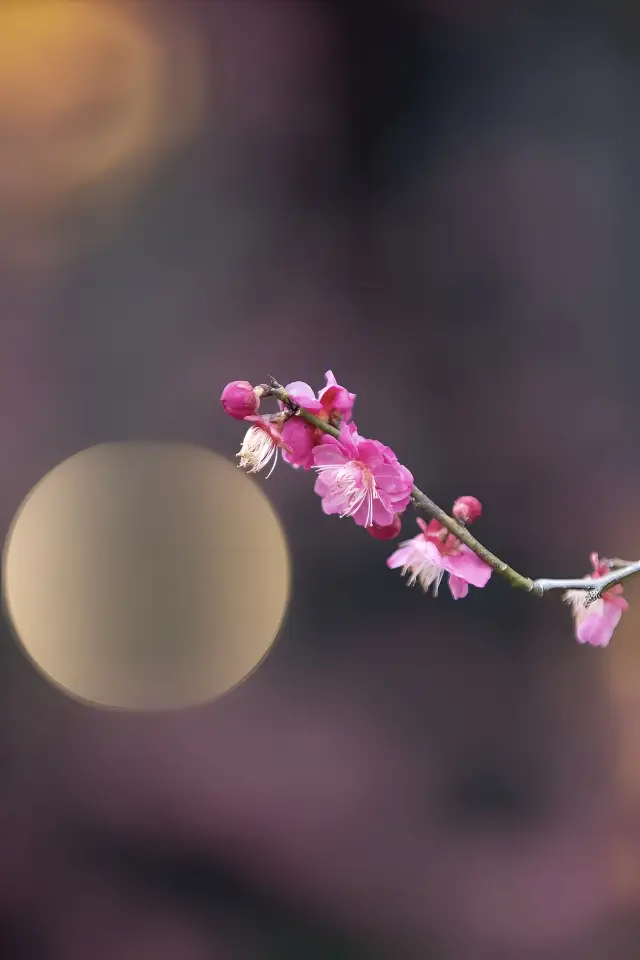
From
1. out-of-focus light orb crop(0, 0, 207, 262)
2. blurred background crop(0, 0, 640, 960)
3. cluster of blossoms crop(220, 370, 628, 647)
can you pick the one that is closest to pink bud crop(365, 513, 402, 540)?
cluster of blossoms crop(220, 370, 628, 647)

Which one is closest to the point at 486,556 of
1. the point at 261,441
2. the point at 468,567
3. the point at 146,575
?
the point at 468,567

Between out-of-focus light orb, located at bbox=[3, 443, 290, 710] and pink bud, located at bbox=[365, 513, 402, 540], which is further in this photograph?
out-of-focus light orb, located at bbox=[3, 443, 290, 710]

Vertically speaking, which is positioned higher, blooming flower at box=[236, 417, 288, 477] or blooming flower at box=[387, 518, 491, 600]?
blooming flower at box=[387, 518, 491, 600]

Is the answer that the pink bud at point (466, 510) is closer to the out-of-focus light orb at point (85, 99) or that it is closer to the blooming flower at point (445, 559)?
the blooming flower at point (445, 559)

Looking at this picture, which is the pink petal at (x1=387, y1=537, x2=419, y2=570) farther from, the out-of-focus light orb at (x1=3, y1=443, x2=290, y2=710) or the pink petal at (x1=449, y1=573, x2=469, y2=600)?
the out-of-focus light orb at (x1=3, y1=443, x2=290, y2=710)

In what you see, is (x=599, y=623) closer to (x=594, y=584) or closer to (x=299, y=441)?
(x=594, y=584)

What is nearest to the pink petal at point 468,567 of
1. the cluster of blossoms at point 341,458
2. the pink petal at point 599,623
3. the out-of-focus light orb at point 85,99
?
the cluster of blossoms at point 341,458
